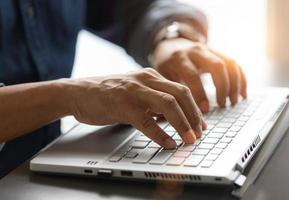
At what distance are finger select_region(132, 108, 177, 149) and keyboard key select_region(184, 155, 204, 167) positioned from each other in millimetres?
46

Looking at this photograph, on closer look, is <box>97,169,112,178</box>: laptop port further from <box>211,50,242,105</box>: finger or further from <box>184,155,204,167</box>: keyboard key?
<box>211,50,242,105</box>: finger

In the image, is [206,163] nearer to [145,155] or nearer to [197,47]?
[145,155]

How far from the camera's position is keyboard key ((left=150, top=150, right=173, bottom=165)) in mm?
640

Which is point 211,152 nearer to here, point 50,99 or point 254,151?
point 254,151

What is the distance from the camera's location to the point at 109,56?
1.74m

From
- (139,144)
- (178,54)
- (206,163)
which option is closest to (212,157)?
(206,163)

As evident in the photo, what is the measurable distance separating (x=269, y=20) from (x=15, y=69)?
35.6 inches

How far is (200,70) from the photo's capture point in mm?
921

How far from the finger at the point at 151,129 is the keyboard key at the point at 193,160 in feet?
0.15

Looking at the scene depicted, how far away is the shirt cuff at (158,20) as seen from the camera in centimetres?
106

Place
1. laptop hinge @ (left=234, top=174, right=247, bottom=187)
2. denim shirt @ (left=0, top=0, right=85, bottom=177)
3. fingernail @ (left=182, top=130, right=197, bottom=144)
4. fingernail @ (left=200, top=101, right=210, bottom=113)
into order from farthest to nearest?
denim shirt @ (left=0, top=0, right=85, bottom=177) < fingernail @ (left=200, top=101, right=210, bottom=113) < fingernail @ (left=182, top=130, right=197, bottom=144) < laptop hinge @ (left=234, top=174, right=247, bottom=187)

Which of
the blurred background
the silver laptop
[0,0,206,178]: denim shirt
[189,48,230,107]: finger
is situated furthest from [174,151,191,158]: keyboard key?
the blurred background

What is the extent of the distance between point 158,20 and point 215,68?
219mm

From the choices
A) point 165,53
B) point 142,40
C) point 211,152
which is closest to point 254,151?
point 211,152
